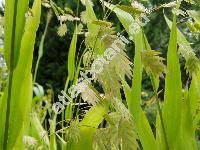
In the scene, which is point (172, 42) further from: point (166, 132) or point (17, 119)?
point (17, 119)

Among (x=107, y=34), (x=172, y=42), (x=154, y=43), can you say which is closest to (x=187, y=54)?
(x=172, y=42)

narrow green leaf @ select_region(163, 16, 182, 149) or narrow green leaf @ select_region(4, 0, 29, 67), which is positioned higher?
narrow green leaf @ select_region(4, 0, 29, 67)

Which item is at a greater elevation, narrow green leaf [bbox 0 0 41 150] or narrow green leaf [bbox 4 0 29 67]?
narrow green leaf [bbox 4 0 29 67]

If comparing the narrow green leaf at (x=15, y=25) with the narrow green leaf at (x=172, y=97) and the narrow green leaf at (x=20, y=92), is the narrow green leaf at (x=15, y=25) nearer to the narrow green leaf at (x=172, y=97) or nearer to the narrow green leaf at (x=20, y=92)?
the narrow green leaf at (x=20, y=92)

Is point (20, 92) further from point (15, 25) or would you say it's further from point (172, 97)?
point (172, 97)

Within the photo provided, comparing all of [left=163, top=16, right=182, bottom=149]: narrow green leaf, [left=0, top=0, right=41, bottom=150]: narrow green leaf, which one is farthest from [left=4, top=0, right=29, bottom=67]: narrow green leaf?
[left=163, top=16, right=182, bottom=149]: narrow green leaf

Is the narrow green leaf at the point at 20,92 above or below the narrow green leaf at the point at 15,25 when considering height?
below

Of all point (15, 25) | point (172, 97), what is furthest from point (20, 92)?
point (172, 97)

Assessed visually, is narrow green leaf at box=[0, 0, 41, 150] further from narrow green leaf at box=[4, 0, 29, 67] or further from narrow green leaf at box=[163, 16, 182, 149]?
narrow green leaf at box=[163, 16, 182, 149]

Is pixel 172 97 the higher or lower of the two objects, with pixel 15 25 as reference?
lower

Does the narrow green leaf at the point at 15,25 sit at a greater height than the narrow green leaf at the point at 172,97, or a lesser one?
greater

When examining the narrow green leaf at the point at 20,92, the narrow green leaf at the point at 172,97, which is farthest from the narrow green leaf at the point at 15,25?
the narrow green leaf at the point at 172,97
